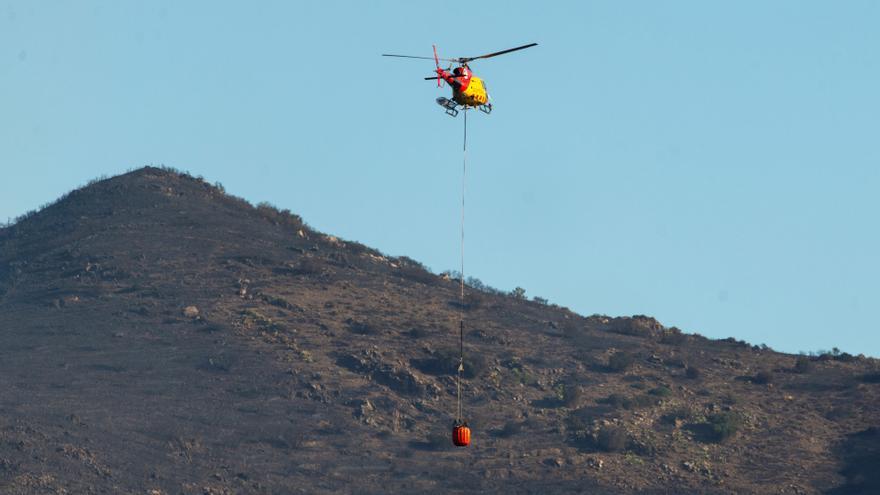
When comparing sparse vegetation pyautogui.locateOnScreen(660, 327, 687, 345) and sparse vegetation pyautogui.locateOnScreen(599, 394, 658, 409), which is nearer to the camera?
sparse vegetation pyautogui.locateOnScreen(599, 394, 658, 409)

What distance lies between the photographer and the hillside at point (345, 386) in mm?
95875

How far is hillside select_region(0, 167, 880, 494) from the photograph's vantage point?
95875 millimetres

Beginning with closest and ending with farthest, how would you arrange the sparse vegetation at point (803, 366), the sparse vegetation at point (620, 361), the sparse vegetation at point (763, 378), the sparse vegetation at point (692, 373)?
the sparse vegetation at point (763, 378) → the sparse vegetation at point (620, 361) → the sparse vegetation at point (692, 373) → the sparse vegetation at point (803, 366)

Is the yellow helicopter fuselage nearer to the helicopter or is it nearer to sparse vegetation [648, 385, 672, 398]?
the helicopter

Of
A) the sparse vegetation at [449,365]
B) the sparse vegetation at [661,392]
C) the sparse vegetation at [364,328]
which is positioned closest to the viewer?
the sparse vegetation at [449,365]

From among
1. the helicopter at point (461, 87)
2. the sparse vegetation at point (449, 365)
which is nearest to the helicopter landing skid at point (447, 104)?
the helicopter at point (461, 87)

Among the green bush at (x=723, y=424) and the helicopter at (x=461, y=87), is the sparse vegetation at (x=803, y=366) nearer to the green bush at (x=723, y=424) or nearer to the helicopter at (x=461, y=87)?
the green bush at (x=723, y=424)

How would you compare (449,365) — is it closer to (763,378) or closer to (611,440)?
(611,440)

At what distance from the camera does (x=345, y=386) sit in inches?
4230

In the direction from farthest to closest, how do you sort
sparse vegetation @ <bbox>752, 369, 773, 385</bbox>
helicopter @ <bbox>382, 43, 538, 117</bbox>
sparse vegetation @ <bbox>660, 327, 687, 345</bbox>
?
sparse vegetation @ <bbox>660, 327, 687, 345</bbox>
sparse vegetation @ <bbox>752, 369, 773, 385</bbox>
helicopter @ <bbox>382, 43, 538, 117</bbox>

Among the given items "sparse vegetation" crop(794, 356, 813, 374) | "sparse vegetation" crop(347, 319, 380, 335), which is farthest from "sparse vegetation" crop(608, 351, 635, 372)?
"sparse vegetation" crop(347, 319, 380, 335)

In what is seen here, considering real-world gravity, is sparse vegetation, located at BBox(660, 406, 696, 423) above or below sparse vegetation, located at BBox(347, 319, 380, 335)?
Result: below

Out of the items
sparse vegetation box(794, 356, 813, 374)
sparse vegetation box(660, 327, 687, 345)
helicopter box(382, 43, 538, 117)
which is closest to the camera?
helicopter box(382, 43, 538, 117)

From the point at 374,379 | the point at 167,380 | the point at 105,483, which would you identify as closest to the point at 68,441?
the point at 105,483
